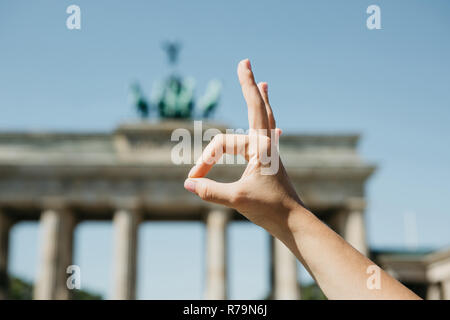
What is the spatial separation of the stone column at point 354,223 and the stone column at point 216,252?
12.6 meters

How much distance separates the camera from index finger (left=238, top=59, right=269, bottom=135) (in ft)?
12.6

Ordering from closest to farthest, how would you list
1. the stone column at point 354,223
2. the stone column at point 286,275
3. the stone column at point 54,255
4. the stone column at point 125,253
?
1. the stone column at point 54,255
2. the stone column at point 125,253
3. the stone column at point 286,275
4. the stone column at point 354,223

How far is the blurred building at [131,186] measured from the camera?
60.5 metres

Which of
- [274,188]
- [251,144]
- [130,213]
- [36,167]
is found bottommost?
[274,188]

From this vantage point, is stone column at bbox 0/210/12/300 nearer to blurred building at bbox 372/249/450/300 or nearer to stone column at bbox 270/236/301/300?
stone column at bbox 270/236/301/300

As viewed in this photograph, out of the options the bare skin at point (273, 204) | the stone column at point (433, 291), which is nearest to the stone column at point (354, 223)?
the stone column at point (433, 291)

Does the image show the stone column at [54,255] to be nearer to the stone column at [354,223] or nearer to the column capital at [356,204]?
the stone column at [354,223]

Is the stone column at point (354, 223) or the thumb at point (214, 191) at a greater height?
the stone column at point (354, 223)

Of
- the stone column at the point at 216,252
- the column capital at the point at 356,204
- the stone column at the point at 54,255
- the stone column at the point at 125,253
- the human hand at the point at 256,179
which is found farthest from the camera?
the column capital at the point at 356,204

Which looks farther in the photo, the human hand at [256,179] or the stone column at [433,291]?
the stone column at [433,291]

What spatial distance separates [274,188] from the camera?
3803 mm
